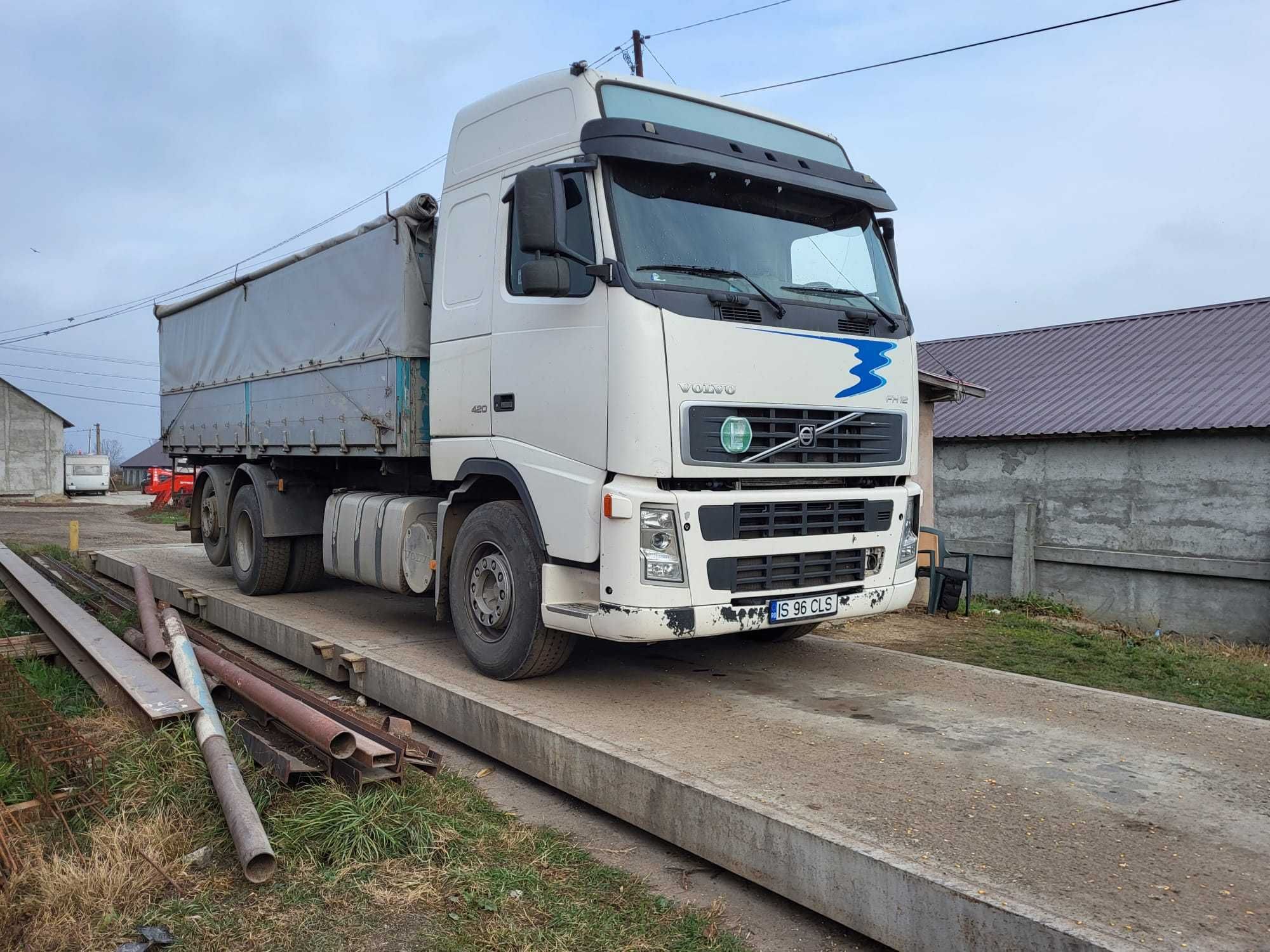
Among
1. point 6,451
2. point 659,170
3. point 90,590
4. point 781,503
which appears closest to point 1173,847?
point 781,503

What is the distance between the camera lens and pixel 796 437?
548cm

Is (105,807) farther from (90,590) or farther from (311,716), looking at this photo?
(90,590)

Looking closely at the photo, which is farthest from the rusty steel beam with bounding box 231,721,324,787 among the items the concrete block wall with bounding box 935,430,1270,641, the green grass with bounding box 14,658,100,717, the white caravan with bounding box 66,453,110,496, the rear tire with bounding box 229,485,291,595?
the white caravan with bounding box 66,453,110,496

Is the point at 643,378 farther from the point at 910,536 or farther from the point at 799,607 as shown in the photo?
the point at 910,536

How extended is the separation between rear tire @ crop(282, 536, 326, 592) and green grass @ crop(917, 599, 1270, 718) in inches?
234

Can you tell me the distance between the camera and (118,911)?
3.61 metres

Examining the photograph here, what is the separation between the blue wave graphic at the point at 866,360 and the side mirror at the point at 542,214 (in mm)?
1459

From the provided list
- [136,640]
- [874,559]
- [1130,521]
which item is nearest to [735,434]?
[874,559]

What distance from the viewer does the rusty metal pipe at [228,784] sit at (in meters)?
3.79

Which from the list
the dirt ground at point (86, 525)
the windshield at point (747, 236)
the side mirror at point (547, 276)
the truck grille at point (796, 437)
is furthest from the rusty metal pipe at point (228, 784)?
the dirt ground at point (86, 525)

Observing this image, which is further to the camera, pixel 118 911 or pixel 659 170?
pixel 659 170

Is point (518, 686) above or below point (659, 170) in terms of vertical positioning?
below

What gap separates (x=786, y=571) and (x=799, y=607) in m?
0.22

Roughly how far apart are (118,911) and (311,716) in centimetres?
137
